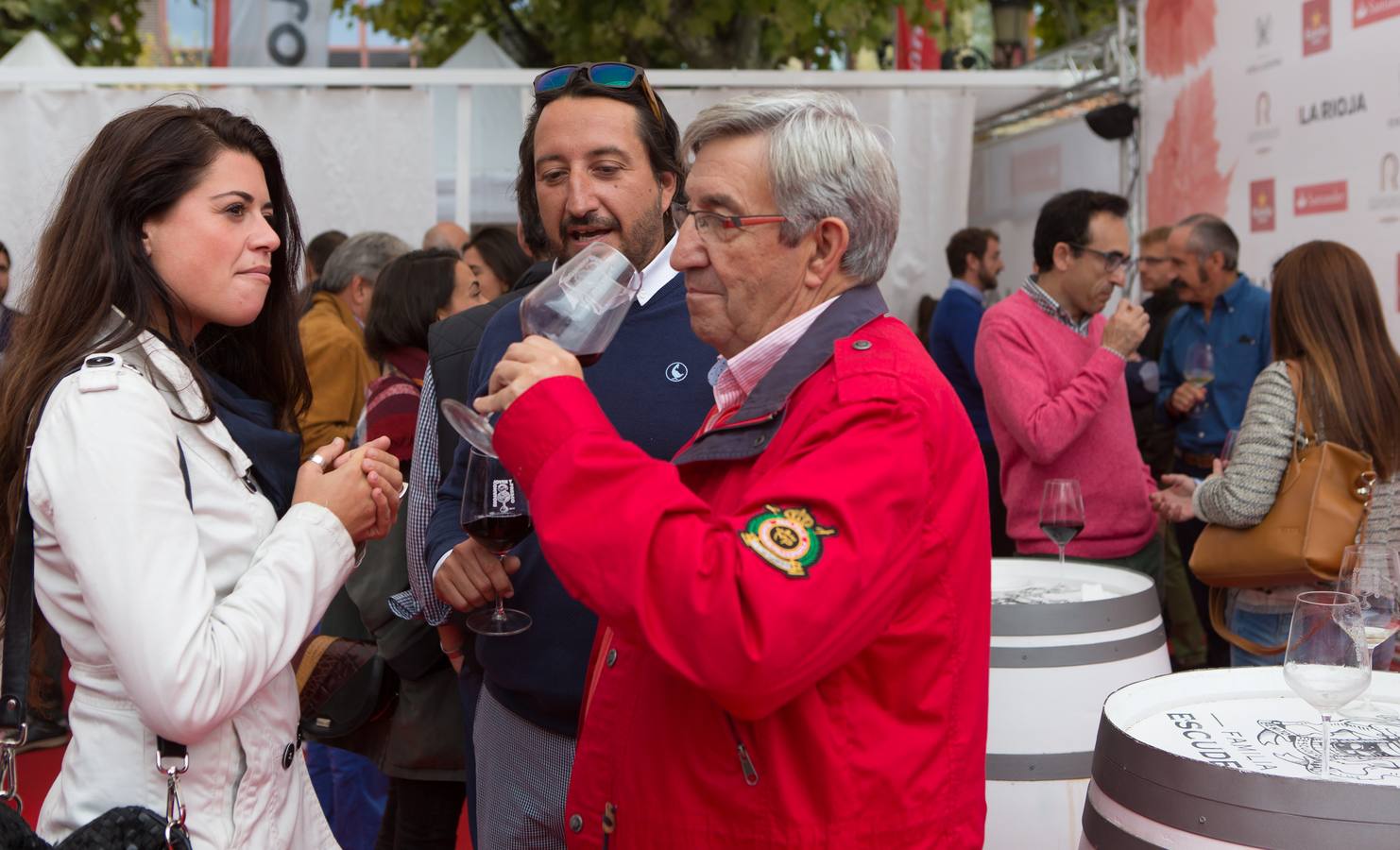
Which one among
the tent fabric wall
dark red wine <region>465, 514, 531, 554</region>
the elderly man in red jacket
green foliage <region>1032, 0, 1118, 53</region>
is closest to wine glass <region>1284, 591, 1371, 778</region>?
the elderly man in red jacket

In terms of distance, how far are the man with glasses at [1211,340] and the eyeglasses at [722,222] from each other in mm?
4305

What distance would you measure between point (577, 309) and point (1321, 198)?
16.5 feet

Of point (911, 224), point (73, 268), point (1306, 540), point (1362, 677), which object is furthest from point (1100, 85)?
point (73, 268)

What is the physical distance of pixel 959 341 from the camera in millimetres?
6688

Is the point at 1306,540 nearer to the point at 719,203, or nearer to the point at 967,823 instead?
the point at 967,823

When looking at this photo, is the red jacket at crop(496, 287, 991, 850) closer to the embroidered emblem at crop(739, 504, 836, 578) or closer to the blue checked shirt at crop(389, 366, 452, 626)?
the embroidered emblem at crop(739, 504, 836, 578)

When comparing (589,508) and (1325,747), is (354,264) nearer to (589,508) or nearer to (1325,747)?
(589,508)

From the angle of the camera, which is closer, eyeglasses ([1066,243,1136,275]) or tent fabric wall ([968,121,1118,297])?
eyeglasses ([1066,243,1136,275])

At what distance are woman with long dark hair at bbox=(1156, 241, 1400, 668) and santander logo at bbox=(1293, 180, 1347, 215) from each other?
6.94ft

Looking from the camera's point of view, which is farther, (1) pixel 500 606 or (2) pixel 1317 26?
(2) pixel 1317 26

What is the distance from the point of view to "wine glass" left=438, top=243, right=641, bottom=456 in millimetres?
1622

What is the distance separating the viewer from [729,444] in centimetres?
157

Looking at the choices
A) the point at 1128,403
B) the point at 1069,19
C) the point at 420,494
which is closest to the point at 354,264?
the point at 420,494

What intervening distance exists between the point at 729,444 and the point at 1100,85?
6914mm
